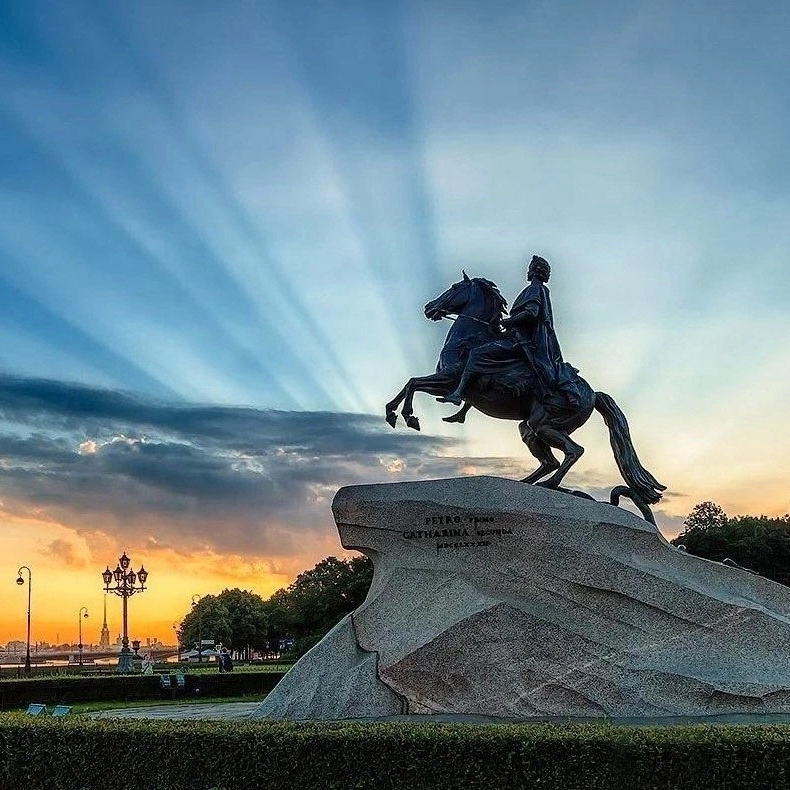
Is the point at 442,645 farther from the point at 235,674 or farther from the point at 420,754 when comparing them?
the point at 235,674

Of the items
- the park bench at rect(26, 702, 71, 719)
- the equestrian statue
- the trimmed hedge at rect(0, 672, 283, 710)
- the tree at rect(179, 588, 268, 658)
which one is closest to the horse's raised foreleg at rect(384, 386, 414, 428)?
the equestrian statue

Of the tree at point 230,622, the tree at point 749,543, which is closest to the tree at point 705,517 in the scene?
the tree at point 749,543

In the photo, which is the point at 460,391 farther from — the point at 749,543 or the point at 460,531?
the point at 749,543

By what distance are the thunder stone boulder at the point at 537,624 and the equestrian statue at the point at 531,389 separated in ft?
5.10

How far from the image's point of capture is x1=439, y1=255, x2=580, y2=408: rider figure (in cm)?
1348

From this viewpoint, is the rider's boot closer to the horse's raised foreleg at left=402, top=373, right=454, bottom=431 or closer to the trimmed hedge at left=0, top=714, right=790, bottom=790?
the horse's raised foreleg at left=402, top=373, right=454, bottom=431

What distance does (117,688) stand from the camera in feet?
71.8

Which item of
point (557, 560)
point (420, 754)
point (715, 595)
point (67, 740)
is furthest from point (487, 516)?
point (67, 740)

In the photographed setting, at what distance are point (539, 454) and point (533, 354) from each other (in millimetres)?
1553

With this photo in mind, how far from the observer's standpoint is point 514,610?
11.3 m

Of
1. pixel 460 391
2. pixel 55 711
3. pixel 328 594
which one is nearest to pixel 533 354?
pixel 460 391

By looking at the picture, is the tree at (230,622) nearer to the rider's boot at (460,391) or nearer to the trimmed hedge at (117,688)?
the trimmed hedge at (117,688)

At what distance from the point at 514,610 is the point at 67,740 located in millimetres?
5147

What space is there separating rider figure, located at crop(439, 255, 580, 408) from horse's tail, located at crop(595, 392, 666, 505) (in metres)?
0.84
